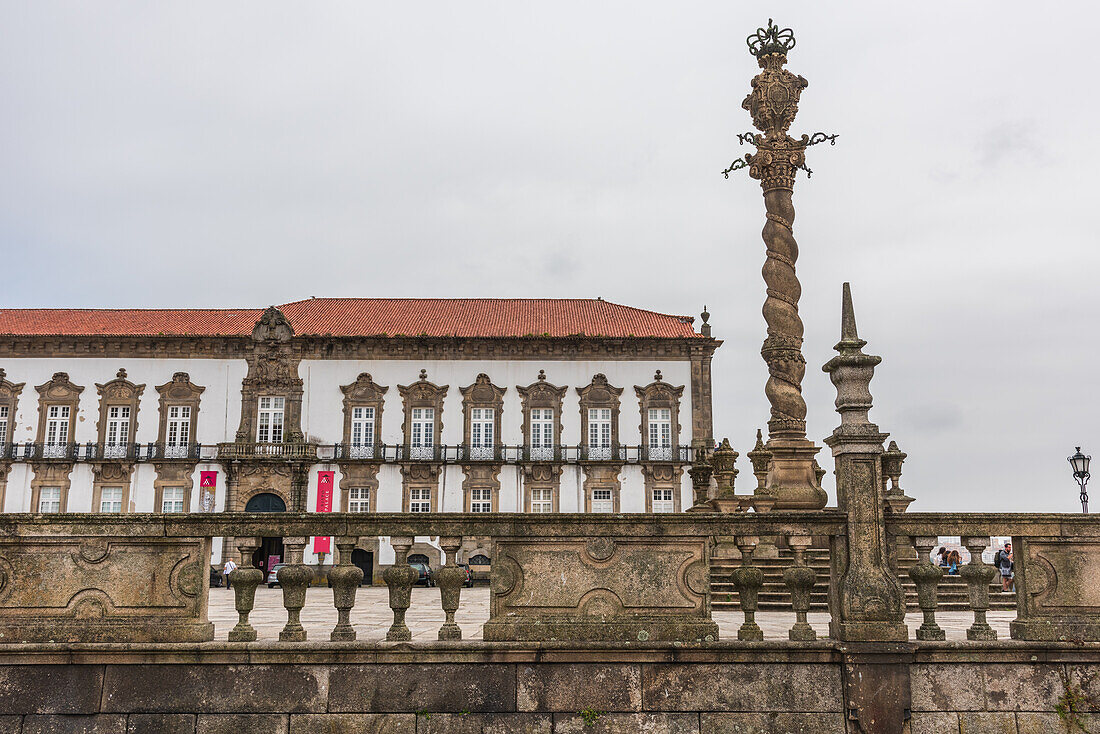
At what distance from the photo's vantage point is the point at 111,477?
40.3 m

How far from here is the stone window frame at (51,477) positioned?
40.3 m

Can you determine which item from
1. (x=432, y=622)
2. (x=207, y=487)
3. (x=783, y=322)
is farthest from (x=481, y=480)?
(x=432, y=622)

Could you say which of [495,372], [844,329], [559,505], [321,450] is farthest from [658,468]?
[844,329]

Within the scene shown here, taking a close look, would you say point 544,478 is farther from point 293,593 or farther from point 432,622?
point 293,593

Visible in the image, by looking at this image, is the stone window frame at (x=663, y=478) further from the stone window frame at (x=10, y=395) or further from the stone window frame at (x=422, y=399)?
the stone window frame at (x=10, y=395)

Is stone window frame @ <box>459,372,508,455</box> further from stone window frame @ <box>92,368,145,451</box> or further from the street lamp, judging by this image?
the street lamp

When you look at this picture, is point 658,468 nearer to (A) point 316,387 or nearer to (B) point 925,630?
(A) point 316,387

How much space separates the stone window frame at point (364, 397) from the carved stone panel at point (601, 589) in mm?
35545

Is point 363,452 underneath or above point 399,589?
above

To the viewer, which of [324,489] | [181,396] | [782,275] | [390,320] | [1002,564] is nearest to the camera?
[782,275]

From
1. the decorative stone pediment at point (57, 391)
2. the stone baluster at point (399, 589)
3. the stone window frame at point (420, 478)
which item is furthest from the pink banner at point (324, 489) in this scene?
the stone baluster at point (399, 589)

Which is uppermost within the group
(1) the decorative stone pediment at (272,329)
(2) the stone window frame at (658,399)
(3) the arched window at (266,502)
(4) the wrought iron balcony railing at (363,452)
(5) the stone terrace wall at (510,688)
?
(1) the decorative stone pediment at (272,329)

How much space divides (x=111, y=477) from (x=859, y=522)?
41019mm

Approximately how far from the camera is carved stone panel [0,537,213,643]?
238 inches
